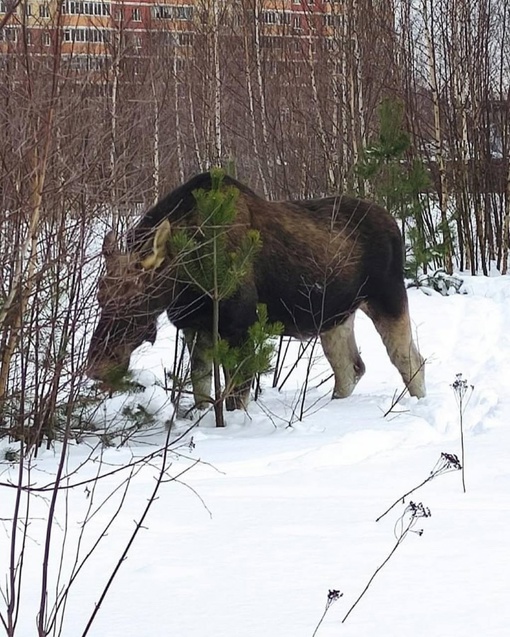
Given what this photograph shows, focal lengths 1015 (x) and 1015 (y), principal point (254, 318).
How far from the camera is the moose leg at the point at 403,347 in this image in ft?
27.0

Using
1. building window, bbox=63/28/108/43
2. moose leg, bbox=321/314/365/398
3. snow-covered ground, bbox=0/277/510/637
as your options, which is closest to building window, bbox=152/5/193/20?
building window, bbox=63/28/108/43

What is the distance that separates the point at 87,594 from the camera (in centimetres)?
319

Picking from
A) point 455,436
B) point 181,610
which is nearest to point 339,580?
point 181,610

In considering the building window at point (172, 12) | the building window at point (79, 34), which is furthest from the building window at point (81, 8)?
the building window at point (172, 12)

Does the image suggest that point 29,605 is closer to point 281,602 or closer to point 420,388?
point 281,602

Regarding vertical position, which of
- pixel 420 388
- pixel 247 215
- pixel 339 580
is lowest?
pixel 420 388

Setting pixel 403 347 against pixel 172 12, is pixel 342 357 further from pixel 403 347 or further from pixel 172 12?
pixel 172 12

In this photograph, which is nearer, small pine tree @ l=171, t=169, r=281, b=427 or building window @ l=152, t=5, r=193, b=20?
small pine tree @ l=171, t=169, r=281, b=427

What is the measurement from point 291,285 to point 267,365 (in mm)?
1119

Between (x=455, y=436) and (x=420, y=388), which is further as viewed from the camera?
(x=420, y=388)

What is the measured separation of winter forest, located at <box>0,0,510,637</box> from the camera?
312 centimetres

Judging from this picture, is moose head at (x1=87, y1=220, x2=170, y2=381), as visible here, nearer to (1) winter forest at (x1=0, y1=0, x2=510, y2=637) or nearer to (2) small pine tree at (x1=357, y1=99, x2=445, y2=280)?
(1) winter forest at (x1=0, y1=0, x2=510, y2=637)

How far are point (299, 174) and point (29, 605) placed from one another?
1678 centimetres

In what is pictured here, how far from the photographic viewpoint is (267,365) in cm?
679
